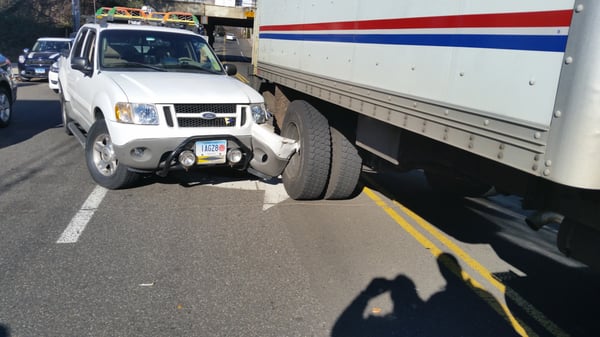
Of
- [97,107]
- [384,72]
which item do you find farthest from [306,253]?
[97,107]

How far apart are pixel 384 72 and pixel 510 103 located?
1.43 metres

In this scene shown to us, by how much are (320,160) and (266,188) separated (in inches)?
48.9

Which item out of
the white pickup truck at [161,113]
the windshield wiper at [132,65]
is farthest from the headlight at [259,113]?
the windshield wiper at [132,65]

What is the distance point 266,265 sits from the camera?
4238 millimetres

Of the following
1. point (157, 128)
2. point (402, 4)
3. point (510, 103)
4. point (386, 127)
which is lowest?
point (157, 128)

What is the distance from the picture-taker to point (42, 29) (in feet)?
130

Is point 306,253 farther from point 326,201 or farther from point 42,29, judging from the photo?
point 42,29

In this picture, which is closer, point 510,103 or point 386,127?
point 510,103

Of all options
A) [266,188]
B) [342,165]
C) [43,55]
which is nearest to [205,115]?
[266,188]

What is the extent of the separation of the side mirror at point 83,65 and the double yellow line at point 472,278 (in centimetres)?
402

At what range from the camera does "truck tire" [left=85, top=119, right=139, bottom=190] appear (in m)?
5.70

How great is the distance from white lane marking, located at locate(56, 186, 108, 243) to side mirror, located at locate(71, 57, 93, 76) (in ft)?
4.97

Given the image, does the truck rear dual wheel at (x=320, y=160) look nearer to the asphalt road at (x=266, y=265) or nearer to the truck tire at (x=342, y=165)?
the truck tire at (x=342, y=165)

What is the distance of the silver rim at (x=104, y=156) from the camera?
5.71 m
